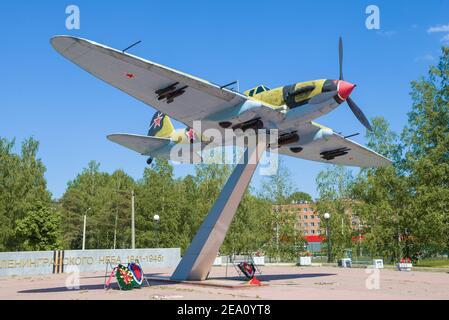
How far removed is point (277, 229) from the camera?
54938 mm

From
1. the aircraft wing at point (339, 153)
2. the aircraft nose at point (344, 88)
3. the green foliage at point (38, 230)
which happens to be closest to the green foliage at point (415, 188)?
the aircraft wing at point (339, 153)

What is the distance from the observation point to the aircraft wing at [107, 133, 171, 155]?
76.1 ft

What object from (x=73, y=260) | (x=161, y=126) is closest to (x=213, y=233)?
(x=161, y=126)

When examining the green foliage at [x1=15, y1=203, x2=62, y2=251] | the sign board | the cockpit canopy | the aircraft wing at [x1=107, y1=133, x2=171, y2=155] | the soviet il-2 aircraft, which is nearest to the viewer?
the soviet il-2 aircraft

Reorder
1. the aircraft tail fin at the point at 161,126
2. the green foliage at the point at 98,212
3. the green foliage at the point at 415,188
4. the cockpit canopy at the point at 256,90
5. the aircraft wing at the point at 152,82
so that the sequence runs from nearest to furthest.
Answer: the aircraft wing at the point at 152,82 < the cockpit canopy at the point at 256,90 < the aircraft tail fin at the point at 161,126 < the green foliage at the point at 415,188 < the green foliage at the point at 98,212

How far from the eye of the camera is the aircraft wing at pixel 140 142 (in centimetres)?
2319

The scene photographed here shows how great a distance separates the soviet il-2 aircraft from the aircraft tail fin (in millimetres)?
2871

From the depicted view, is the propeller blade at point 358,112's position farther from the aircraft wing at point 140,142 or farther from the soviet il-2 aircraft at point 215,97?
the aircraft wing at point 140,142

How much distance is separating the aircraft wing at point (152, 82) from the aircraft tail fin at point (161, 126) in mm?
5316

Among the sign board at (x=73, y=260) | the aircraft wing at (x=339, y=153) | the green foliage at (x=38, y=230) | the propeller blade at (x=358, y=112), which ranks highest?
the propeller blade at (x=358, y=112)

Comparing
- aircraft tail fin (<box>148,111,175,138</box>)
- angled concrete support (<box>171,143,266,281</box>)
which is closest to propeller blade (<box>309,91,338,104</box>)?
angled concrete support (<box>171,143,266,281</box>)

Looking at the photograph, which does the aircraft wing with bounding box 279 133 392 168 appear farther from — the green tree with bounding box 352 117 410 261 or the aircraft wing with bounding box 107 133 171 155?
the green tree with bounding box 352 117 410 261
